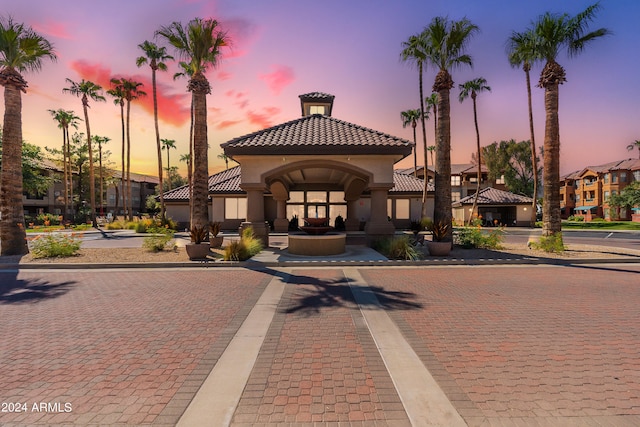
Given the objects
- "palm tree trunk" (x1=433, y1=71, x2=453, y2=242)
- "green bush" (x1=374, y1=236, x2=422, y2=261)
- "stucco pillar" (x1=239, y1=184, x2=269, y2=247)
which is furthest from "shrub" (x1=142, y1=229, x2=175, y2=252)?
"palm tree trunk" (x1=433, y1=71, x2=453, y2=242)

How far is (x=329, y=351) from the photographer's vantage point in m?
4.36

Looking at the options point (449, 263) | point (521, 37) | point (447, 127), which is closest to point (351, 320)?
point (449, 263)

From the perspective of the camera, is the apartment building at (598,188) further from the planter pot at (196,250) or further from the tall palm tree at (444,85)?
the planter pot at (196,250)

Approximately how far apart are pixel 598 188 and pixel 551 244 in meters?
66.7

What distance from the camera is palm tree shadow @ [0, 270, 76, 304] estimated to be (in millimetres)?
6914

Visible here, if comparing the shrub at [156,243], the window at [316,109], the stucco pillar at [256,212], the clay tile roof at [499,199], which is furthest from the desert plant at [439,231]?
the clay tile roof at [499,199]

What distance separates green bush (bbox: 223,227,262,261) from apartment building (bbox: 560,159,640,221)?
208 feet

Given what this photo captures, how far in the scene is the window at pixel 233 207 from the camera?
2903 cm

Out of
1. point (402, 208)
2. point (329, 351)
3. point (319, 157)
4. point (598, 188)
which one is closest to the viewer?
point (329, 351)

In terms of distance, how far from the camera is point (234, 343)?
461 centimetres

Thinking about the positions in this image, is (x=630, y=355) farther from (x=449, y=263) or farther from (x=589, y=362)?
(x=449, y=263)

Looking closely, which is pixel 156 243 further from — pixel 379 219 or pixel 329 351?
pixel 329 351

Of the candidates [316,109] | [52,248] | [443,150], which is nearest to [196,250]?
[52,248]

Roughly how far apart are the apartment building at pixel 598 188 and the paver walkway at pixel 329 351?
6211cm
